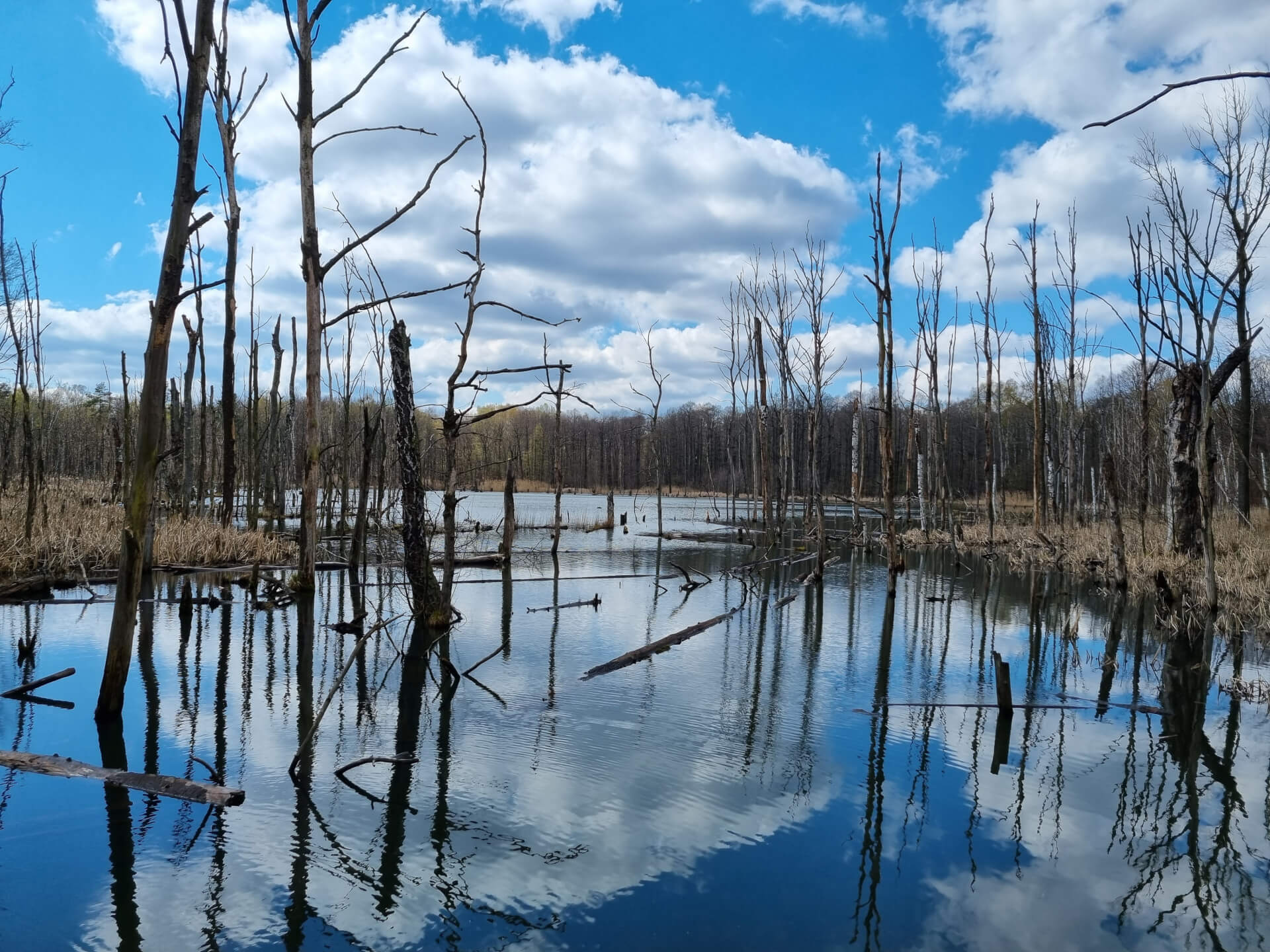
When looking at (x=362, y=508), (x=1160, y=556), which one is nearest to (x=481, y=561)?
(x=362, y=508)

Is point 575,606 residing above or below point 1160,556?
below

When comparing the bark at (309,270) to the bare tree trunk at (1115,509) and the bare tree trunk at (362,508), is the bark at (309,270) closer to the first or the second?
the bare tree trunk at (362,508)

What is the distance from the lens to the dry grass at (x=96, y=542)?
12609mm

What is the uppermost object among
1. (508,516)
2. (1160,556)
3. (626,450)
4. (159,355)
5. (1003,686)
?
(626,450)

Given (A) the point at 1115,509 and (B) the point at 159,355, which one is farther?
(A) the point at 1115,509

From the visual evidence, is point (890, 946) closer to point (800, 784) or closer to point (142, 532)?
point (800, 784)

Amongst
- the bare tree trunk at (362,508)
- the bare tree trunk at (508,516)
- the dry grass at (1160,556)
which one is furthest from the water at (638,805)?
the bare tree trunk at (508,516)

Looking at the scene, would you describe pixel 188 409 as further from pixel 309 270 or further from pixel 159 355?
Answer: pixel 159 355

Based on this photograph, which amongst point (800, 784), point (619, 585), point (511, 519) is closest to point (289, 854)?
point (800, 784)

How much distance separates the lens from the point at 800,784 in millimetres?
5461

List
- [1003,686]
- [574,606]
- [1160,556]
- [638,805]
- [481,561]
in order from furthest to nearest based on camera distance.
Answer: [481,561], [1160,556], [574,606], [1003,686], [638,805]

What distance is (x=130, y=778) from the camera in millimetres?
4586

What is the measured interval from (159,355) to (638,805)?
14.7ft

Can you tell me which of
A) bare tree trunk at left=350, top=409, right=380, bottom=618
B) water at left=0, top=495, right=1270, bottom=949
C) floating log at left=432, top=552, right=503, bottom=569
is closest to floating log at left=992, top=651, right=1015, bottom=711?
water at left=0, top=495, right=1270, bottom=949
